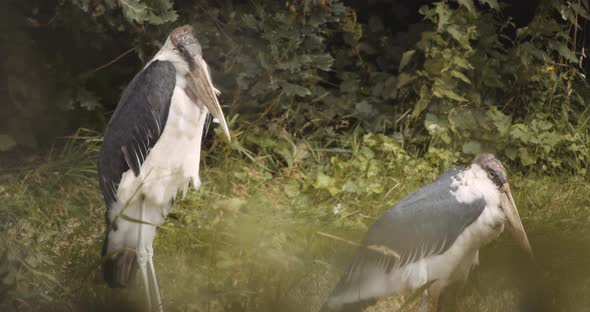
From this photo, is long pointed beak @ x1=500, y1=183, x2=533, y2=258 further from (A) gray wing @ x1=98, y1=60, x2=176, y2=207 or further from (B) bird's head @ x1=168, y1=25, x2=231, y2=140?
(A) gray wing @ x1=98, y1=60, x2=176, y2=207

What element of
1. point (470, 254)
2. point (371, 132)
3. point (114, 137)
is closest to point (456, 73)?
point (371, 132)

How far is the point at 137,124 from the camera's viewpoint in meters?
3.74

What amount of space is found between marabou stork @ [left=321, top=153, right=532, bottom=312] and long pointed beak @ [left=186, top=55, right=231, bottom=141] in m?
0.73

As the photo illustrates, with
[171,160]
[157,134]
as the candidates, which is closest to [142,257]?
[171,160]

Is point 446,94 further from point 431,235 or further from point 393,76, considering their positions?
point 431,235

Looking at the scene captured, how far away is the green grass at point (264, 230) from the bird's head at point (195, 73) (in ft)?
2.42

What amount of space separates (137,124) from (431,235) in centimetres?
123

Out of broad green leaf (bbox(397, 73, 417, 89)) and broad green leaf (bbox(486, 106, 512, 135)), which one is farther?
broad green leaf (bbox(397, 73, 417, 89))

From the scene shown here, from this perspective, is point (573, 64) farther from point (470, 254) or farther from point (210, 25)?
point (470, 254)

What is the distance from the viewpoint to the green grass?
12.4 ft

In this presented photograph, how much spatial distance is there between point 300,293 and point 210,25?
1.97 metres

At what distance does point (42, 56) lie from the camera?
5273 millimetres

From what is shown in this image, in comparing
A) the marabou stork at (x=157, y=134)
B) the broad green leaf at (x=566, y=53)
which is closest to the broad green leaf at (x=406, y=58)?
the broad green leaf at (x=566, y=53)

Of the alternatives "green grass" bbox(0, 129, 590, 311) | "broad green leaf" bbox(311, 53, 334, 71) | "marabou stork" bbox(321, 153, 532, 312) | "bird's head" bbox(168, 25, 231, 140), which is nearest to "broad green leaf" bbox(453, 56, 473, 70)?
"green grass" bbox(0, 129, 590, 311)
